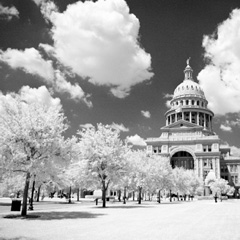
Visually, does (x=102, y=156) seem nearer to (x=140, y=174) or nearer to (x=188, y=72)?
(x=140, y=174)

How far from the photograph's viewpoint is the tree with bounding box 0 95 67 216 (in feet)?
69.9

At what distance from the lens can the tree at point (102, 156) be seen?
36.9 metres

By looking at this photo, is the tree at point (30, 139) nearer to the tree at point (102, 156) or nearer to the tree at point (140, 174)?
the tree at point (102, 156)

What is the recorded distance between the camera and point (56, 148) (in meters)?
22.8

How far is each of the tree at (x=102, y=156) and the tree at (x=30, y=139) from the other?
13468 mm

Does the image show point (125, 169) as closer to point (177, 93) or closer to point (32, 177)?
point (32, 177)

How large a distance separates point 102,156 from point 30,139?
16.0 meters

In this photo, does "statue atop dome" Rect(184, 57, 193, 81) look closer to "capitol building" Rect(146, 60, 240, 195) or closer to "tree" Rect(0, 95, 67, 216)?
"capitol building" Rect(146, 60, 240, 195)

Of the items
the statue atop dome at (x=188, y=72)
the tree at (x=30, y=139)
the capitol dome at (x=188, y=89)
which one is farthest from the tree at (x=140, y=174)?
the statue atop dome at (x=188, y=72)

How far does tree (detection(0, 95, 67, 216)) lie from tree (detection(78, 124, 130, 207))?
44.2 ft

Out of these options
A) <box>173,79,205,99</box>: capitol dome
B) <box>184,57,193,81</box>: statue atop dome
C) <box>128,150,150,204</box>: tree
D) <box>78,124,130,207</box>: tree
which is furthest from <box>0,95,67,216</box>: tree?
<box>184,57,193,81</box>: statue atop dome

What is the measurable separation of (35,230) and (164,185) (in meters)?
48.5

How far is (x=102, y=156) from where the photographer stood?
121 feet

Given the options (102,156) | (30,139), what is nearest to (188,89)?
(102,156)
